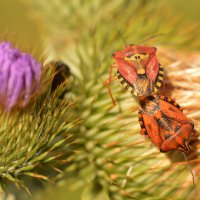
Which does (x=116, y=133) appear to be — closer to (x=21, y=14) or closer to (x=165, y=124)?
(x=165, y=124)

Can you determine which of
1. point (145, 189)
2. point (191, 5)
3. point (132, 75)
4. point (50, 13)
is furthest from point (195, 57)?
point (191, 5)

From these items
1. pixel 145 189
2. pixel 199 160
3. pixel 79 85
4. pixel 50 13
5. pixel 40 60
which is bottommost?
pixel 145 189

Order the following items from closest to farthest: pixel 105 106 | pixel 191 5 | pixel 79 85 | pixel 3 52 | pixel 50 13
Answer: pixel 3 52
pixel 105 106
pixel 79 85
pixel 50 13
pixel 191 5

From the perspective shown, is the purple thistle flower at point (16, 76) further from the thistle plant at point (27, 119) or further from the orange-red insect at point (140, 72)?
the orange-red insect at point (140, 72)

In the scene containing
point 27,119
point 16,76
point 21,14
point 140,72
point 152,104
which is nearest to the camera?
point 16,76

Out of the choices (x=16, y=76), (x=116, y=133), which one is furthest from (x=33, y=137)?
(x=116, y=133)

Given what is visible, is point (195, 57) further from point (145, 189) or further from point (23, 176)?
point (23, 176)

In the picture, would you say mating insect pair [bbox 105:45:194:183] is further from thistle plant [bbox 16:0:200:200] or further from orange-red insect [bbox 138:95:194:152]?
thistle plant [bbox 16:0:200:200]
